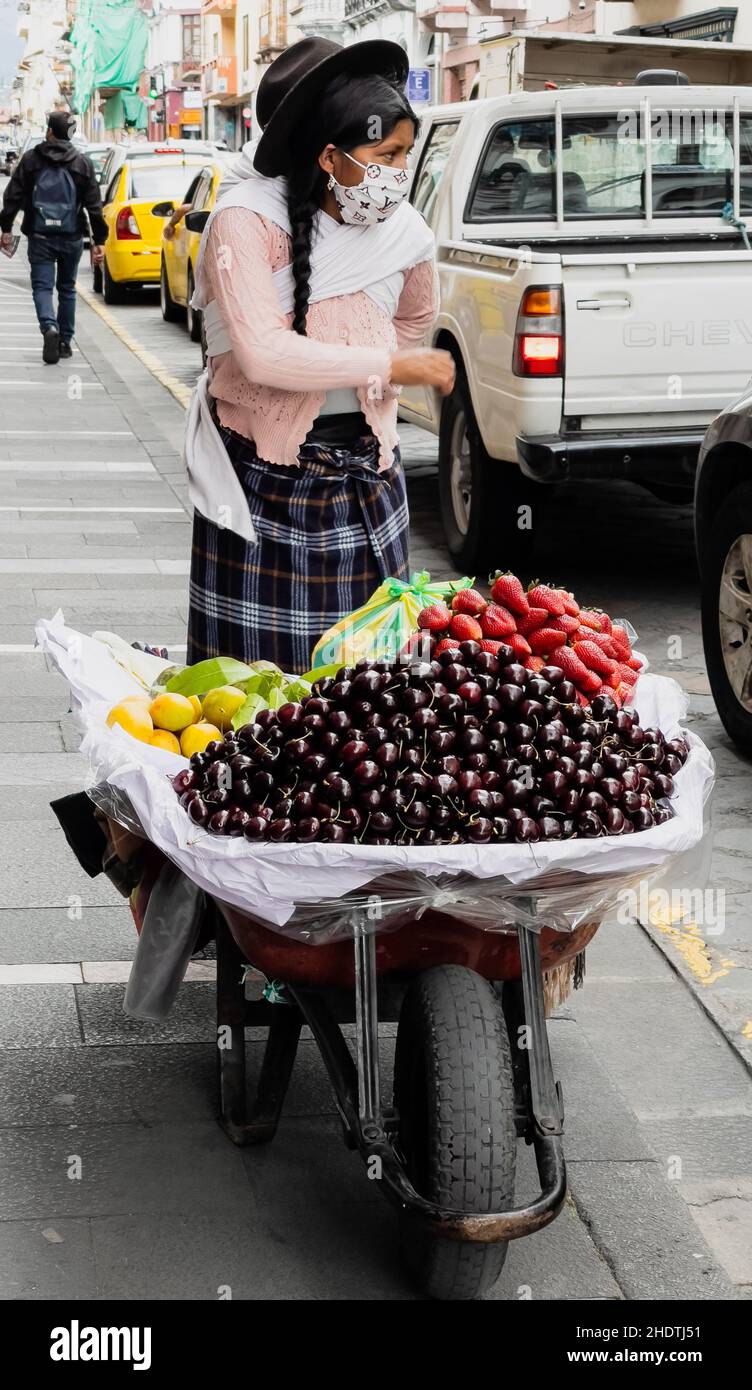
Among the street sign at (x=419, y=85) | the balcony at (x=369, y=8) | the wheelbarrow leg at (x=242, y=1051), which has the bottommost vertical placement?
the wheelbarrow leg at (x=242, y=1051)

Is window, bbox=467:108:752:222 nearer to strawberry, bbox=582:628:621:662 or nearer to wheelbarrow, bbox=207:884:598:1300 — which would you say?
strawberry, bbox=582:628:621:662

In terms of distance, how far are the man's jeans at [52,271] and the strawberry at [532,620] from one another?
1250 cm

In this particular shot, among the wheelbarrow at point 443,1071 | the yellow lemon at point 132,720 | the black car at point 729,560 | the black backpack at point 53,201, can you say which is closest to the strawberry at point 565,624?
the wheelbarrow at point 443,1071

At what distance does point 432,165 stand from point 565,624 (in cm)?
650

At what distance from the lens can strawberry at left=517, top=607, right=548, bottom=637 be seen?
10.2 feet

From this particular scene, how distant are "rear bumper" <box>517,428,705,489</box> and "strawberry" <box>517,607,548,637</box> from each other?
12.7 feet

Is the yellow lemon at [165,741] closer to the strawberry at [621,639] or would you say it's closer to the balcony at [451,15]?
the strawberry at [621,639]

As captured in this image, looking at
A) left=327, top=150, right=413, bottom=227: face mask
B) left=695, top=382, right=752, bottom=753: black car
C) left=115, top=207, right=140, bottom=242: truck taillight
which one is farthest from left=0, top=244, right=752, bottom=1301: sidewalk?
left=115, top=207, right=140, bottom=242: truck taillight

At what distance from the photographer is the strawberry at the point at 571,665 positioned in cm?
304

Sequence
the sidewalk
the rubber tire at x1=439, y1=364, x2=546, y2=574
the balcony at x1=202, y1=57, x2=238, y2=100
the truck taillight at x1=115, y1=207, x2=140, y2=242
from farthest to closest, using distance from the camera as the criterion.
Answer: the balcony at x1=202, y1=57, x2=238, y2=100, the truck taillight at x1=115, y1=207, x2=140, y2=242, the rubber tire at x1=439, y1=364, x2=546, y2=574, the sidewalk

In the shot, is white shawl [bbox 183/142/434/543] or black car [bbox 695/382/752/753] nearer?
white shawl [bbox 183/142/434/543]
